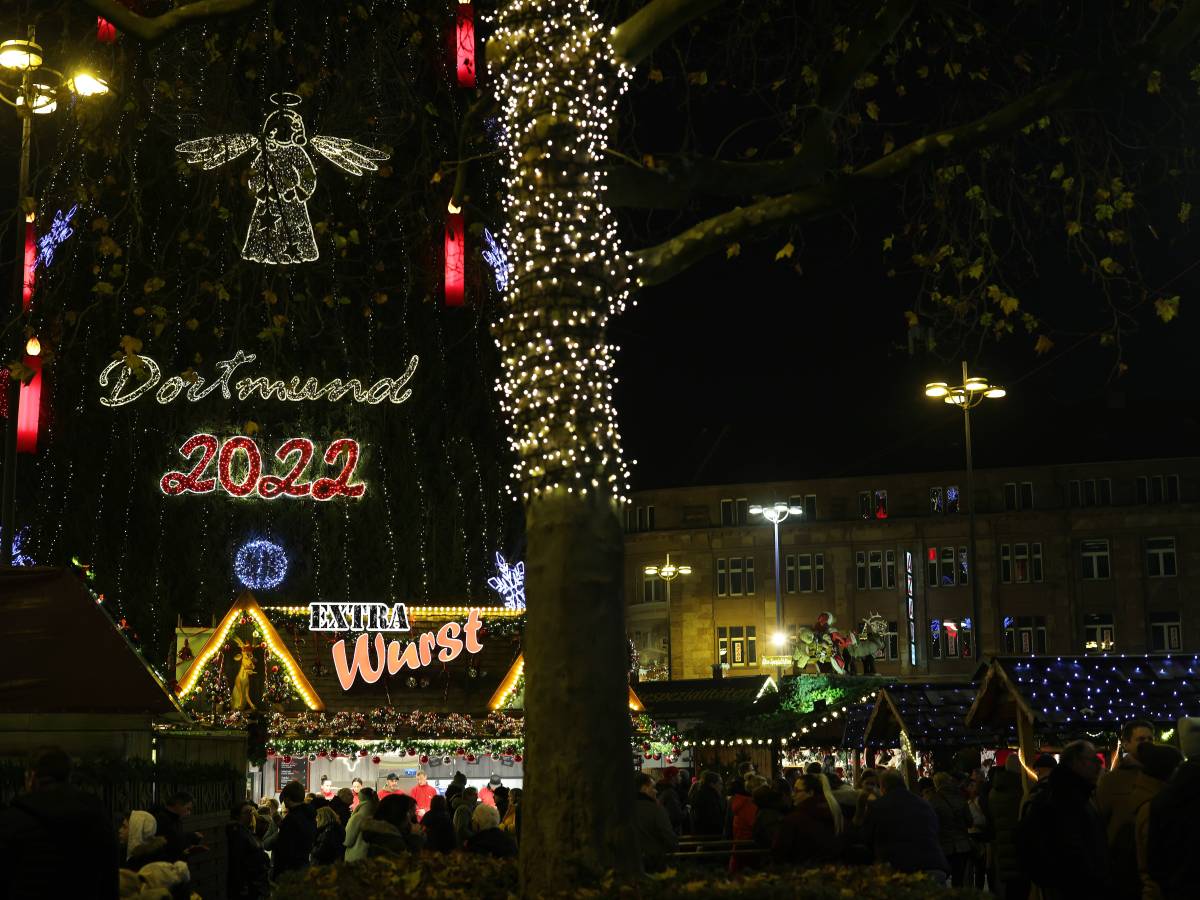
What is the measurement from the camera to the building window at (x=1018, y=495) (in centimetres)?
7575

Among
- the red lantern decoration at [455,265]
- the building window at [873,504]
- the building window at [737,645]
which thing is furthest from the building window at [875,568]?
the red lantern decoration at [455,265]

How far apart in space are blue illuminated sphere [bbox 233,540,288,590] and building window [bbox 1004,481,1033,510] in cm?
4447

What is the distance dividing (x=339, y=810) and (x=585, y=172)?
11940mm

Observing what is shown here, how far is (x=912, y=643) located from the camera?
249ft

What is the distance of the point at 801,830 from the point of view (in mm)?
13062

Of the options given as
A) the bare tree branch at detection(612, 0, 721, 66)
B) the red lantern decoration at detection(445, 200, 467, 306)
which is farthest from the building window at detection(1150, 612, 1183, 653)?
the bare tree branch at detection(612, 0, 721, 66)

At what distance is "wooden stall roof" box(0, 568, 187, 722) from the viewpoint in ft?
43.1

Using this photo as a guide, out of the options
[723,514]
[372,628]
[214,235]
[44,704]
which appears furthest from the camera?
[723,514]

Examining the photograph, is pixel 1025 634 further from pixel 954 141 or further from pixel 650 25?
pixel 650 25

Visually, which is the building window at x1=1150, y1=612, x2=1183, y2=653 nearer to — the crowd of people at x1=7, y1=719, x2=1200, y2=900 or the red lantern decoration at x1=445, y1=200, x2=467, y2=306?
the red lantern decoration at x1=445, y1=200, x2=467, y2=306

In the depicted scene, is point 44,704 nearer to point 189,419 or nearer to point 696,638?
point 189,419

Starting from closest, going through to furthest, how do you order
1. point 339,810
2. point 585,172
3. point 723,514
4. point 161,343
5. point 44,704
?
point 585,172 < point 44,704 < point 339,810 < point 161,343 < point 723,514

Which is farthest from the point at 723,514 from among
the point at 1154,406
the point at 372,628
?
the point at 372,628

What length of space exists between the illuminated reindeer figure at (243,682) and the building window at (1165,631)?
167 feet
